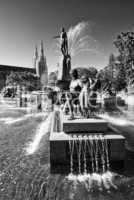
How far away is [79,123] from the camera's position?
5344 millimetres

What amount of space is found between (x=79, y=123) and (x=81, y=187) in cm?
209

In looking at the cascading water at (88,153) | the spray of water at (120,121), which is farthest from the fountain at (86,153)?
the spray of water at (120,121)

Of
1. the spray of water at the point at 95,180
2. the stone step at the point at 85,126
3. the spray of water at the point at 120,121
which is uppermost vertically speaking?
the stone step at the point at 85,126

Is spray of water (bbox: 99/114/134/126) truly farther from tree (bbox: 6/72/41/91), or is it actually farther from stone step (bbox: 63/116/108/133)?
tree (bbox: 6/72/41/91)

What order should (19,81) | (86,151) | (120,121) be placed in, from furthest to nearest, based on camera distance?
(19,81)
(120,121)
(86,151)

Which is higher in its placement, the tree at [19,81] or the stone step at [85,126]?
the tree at [19,81]

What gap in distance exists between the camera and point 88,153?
4.85 m

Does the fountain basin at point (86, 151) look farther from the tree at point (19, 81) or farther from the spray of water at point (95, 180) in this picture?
the tree at point (19, 81)

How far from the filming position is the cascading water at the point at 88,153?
476cm

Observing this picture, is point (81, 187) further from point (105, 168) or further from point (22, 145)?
point (22, 145)

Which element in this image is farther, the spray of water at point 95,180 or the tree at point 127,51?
the tree at point 127,51

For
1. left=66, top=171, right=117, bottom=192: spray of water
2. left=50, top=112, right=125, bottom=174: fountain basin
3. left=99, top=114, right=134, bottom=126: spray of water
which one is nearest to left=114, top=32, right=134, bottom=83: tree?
left=99, top=114, right=134, bottom=126: spray of water

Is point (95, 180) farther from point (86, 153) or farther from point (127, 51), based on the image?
point (127, 51)

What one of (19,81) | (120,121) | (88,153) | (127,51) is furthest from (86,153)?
(19,81)
